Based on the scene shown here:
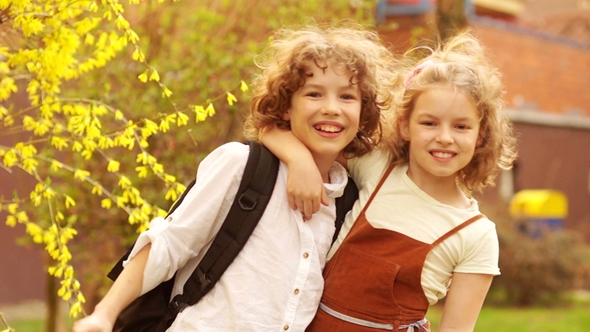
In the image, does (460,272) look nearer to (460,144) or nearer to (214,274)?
(460,144)

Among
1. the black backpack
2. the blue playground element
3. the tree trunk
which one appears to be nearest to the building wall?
the blue playground element

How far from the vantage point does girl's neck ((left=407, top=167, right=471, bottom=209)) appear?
2.47 meters

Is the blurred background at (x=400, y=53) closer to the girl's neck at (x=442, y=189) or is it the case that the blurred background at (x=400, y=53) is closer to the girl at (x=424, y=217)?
the girl at (x=424, y=217)

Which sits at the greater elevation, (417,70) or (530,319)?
(417,70)

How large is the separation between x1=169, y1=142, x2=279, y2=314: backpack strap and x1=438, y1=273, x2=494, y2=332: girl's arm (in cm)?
60

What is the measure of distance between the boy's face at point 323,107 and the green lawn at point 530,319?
5442mm

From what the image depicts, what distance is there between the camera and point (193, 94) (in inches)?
207

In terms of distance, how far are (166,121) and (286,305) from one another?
0.95 m

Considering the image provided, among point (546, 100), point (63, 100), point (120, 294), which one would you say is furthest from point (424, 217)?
point (546, 100)

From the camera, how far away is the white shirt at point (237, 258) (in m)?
2.23

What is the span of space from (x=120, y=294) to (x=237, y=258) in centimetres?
33

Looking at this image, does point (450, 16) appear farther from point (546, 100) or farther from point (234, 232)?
point (546, 100)

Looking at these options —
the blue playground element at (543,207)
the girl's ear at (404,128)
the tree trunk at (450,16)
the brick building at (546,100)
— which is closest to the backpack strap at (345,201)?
the girl's ear at (404,128)

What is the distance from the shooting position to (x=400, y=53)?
488cm
